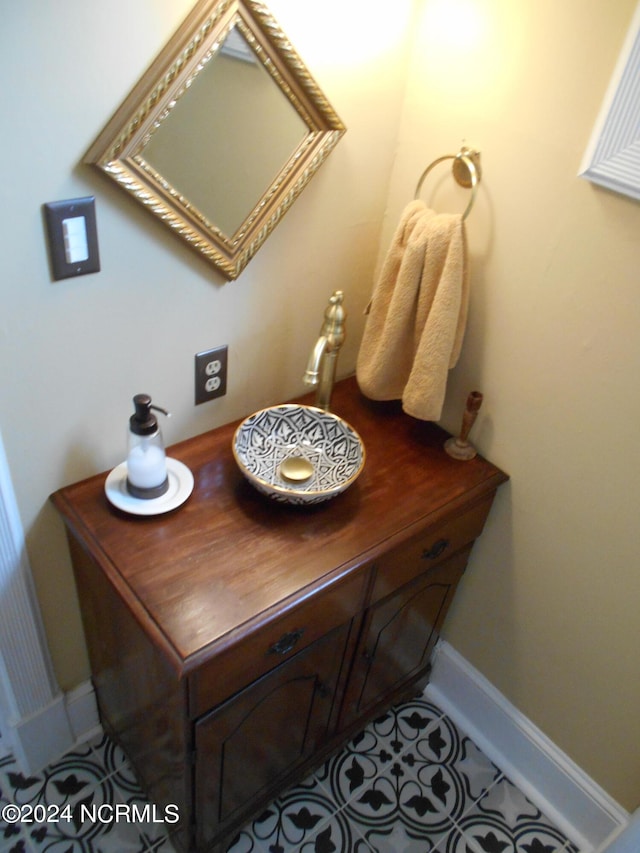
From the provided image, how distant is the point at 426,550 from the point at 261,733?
0.45 metres

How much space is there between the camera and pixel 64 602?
1267 mm

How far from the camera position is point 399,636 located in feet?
4.57

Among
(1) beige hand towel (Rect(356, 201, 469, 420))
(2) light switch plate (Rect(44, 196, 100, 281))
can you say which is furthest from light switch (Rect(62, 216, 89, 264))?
(1) beige hand towel (Rect(356, 201, 469, 420))

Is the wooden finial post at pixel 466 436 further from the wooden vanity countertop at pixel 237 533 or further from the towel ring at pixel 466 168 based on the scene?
the towel ring at pixel 466 168

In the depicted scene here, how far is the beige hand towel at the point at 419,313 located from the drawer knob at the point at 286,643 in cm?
46

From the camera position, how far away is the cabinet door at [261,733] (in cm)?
107

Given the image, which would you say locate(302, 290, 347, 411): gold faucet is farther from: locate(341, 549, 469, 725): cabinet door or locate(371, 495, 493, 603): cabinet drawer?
locate(341, 549, 469, 725): cabinet door

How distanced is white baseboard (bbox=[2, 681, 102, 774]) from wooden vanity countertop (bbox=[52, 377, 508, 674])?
1.86 ft

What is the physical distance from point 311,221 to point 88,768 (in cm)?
128

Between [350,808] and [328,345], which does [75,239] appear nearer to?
[328,345]

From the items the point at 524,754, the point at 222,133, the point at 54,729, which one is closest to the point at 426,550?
the point at 524,754

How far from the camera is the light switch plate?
2.83ft

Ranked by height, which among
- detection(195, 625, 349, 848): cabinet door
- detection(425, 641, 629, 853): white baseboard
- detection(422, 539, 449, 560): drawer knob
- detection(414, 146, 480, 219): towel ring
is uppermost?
detection(414, 146, 480, 219): towel ring

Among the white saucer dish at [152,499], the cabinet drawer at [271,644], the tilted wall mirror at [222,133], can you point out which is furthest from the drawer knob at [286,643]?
the tilted wall mirror at [222,133]
